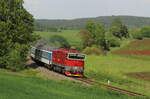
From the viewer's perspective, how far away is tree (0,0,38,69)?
168ft

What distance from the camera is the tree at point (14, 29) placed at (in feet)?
168

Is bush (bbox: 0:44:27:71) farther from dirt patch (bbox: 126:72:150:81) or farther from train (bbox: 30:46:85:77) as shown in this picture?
dirt patch (bbox: 126:72:150:81)

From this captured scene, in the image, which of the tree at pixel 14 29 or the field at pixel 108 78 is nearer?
the field at pixel 108 78

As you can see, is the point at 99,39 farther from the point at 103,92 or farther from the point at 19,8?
the point at 103,92

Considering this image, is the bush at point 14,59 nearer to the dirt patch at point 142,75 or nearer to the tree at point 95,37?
the dirt patch at point 142,75

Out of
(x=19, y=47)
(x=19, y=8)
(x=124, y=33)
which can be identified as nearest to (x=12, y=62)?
(x=19, y=47)

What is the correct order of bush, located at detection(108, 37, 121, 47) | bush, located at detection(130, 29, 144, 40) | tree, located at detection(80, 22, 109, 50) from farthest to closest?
1. bush, located at detection(130, 29, 144, 40)
2. bush, located at detection(108, 37, 121, 47)
3. tree, located at detection(80, 22, 109, 50)

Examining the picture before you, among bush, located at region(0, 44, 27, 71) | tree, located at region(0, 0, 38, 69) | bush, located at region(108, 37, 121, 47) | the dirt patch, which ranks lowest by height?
the dirt patch

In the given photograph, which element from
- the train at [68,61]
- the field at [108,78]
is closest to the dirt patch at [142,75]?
the field at [108,78]

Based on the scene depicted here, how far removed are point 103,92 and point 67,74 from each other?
18071 millimetres

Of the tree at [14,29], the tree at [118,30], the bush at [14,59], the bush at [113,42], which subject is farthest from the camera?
the tree at [118,30]

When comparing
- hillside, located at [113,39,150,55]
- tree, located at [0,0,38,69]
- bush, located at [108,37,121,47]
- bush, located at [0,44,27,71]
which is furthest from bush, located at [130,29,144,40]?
bush, located at [0,44,27,71]

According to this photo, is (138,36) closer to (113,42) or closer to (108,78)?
(113,42)

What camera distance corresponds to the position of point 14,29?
174ft
